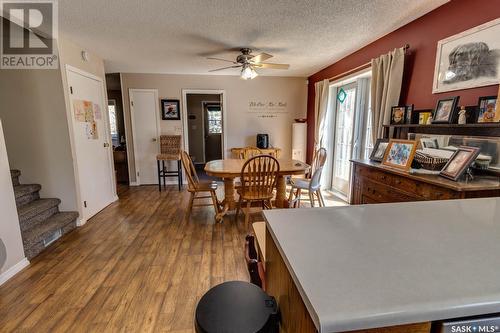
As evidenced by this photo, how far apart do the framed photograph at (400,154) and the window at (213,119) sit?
229 inches

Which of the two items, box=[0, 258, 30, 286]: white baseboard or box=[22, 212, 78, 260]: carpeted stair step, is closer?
box=[0, 258, 30, 286]: white baseboard

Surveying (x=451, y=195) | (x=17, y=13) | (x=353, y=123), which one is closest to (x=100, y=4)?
(x=17, y=13)

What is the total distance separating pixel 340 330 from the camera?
42 centimetres

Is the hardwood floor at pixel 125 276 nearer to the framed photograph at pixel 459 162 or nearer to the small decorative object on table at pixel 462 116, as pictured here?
the framed photograph at pixel 459 162

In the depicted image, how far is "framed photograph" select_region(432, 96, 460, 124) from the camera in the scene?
1.85 meters

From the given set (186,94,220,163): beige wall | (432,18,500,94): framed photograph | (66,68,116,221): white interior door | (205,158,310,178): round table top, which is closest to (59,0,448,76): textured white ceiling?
(432,18,500,94): framed photograph

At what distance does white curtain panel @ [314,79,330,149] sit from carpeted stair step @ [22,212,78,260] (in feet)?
12.8

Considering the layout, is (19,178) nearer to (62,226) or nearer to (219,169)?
(62,226)

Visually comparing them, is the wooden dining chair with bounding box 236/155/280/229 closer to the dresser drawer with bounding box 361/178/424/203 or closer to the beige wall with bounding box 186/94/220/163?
the dresser drawer with bounding box 361/178/424/203

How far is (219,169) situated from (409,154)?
195 cm

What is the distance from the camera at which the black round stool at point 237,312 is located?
0.68 m

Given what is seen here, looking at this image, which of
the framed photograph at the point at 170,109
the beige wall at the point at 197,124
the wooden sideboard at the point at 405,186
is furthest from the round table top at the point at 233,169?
the beige wall at the point at 197,124

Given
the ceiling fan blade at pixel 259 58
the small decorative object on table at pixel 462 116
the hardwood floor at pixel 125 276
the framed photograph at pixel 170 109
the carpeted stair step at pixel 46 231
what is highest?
the ceiling fan blade at pixel 259 58

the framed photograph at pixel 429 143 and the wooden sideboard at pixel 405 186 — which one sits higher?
the framed photograph at pixel 429 143
